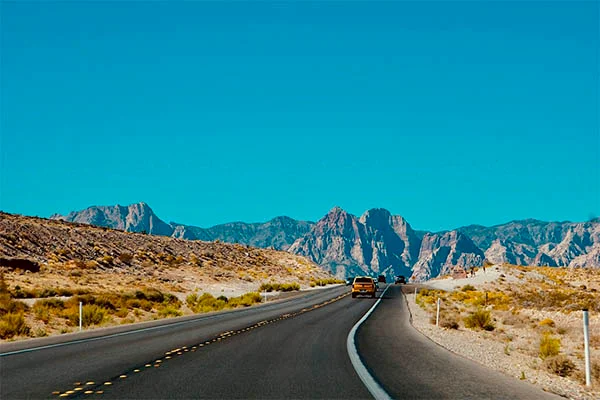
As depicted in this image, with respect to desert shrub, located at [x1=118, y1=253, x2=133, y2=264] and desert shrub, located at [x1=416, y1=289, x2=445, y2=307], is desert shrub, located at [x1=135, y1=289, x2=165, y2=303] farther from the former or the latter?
desert shrub, located at [x1=118, y1=253, x2=133, y2=264]

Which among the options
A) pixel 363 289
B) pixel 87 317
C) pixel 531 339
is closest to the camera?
pixel 531 339

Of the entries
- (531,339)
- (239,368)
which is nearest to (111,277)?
(531,339)

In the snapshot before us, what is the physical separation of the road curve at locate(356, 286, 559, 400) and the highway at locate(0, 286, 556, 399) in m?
0.02

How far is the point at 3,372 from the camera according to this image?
38.8ft

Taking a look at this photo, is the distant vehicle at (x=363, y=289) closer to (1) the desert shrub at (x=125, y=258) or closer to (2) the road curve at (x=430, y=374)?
(2) the road curve at (x=430, y=374)

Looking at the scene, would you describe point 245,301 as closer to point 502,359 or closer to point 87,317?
point 87,317

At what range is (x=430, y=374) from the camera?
11.7 metres

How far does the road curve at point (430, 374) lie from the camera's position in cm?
974

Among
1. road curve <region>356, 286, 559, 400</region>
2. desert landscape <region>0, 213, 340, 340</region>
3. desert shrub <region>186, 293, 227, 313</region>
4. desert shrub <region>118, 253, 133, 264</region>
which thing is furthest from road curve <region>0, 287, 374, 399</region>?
desert shrub <region>118, 253, 133, 264</region>

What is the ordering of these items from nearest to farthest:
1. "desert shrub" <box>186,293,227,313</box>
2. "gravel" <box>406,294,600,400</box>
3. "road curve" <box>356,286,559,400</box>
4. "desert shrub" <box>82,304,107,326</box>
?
1. "road curve" <box>356,286,559,400</box>
2. "gravel" <box>406,294,600,400</box>
3. "desert shrub" <box>82,304,107,326</box>
4. "desert shrub" <box>186,293,227,313</box>

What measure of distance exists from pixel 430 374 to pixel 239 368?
3.75m

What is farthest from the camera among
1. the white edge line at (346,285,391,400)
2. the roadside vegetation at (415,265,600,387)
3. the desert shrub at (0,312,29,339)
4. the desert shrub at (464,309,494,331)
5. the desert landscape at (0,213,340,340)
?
the desert landscape at (0,213,340,340)

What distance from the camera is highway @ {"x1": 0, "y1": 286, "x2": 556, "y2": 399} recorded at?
9648 millimetres

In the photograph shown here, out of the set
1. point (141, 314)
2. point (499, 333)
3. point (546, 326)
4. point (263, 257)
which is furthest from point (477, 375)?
point (263, 257)
